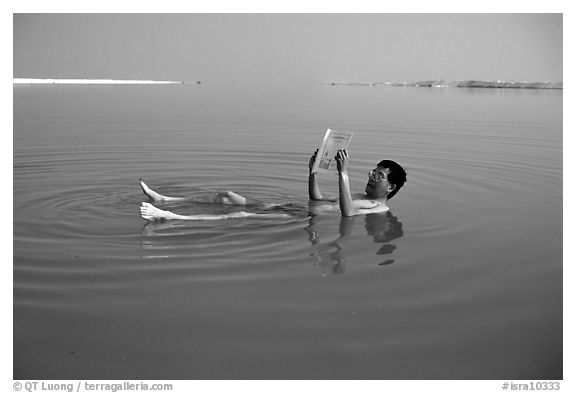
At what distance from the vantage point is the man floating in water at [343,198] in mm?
7621

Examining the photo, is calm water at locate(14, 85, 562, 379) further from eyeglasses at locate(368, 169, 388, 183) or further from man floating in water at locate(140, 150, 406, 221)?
eyeglasses at locate(368, 169, 388, 183)

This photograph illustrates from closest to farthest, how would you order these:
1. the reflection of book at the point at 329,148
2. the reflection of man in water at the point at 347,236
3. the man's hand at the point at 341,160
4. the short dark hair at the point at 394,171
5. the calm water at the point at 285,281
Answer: the calm water at the point at 285,281, the reflection of man in water at the point at 347,236, the man's hand at the point at 341,160, the reflection of book at the point at 329,148, the short dark hair at the point at 394,171

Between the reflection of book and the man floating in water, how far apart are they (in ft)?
0.60

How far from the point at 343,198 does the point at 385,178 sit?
888 mm

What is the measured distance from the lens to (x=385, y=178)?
8328mm

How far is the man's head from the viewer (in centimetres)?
831

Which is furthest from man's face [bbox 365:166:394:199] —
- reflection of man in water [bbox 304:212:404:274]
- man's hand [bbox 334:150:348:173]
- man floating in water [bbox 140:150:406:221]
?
man's hand [bbox 334:150:348:173]

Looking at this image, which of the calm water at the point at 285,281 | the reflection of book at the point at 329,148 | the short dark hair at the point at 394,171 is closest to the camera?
the calm water at the point at 285,281

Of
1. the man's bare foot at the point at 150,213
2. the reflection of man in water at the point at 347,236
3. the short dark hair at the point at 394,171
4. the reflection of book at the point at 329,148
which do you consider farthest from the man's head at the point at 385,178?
the man's bare foot at the point at 150,213

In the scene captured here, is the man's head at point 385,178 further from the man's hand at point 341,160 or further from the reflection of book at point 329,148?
the man's hand at point 341,160

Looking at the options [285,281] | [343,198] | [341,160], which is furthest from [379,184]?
[285,281]

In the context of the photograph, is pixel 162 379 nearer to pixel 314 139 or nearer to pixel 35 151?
pixel 35 151

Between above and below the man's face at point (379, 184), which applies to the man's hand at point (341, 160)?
above

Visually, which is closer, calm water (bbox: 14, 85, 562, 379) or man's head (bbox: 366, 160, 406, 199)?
calm water (bbox: 14, 85, 562, 379)
